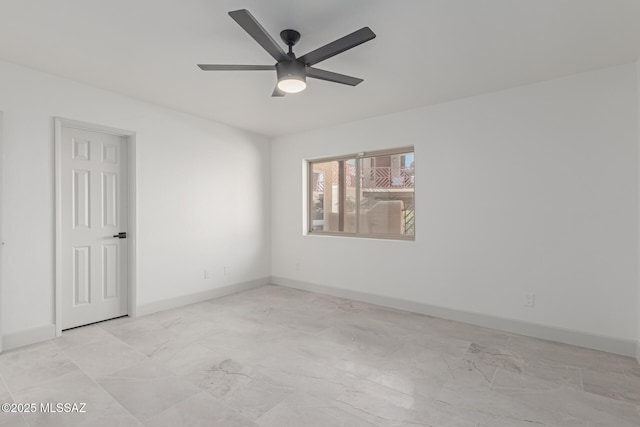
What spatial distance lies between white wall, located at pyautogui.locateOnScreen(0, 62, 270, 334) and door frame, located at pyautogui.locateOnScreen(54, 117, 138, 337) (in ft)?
0.16

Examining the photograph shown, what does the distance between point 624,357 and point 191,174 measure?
4865 millimetres

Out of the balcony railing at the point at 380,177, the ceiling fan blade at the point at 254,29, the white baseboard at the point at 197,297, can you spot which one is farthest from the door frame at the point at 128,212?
the balcony railing at the point at 380,177

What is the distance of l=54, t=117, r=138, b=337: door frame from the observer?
312cm

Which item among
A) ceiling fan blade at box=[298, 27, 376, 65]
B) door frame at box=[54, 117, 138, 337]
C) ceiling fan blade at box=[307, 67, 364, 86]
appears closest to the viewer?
ceiling fan blade at box=[298, 27, 376, 65]

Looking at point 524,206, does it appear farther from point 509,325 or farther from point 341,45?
point 341,45

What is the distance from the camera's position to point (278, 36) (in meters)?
2.39

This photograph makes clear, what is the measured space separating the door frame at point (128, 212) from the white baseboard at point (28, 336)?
2.4 inches

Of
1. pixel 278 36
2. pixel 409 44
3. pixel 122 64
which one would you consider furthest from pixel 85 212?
pixel 409 44

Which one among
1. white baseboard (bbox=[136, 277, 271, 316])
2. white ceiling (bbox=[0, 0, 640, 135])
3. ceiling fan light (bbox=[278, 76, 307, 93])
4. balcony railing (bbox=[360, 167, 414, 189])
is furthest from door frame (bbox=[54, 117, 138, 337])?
balcony railing (bbox=[360, 167, 414, 189])

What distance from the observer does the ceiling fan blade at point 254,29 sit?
67.8 inches

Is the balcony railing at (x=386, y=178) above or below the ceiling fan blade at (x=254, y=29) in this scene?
below

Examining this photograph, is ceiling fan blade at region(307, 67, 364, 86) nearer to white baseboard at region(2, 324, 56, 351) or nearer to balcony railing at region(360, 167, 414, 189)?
balcony railing at region(360, 167, 414, 189)

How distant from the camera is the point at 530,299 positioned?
10.6 feet

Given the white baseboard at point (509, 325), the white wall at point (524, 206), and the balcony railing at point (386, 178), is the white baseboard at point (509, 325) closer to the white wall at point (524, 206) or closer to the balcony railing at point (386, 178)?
the white wall at point (524, 206)
